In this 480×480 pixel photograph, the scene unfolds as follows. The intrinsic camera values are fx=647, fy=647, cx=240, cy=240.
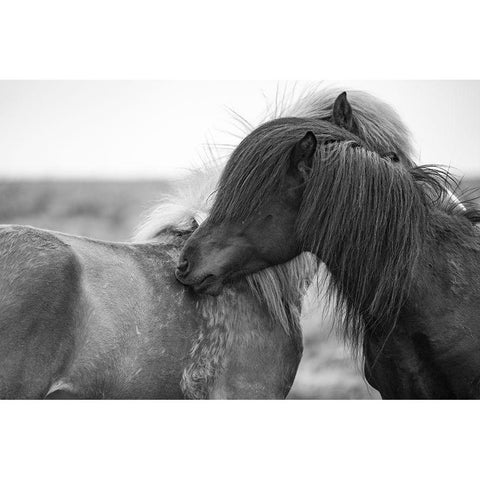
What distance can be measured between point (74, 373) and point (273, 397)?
117cm

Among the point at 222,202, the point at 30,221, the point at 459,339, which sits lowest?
the point at 30,221

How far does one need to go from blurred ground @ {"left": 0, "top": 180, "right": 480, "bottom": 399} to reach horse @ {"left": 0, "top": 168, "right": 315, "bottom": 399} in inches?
15.3

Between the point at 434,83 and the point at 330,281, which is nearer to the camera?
the point at 330,281

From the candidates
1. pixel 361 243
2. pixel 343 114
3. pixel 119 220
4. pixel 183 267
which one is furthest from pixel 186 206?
pixel 119 220

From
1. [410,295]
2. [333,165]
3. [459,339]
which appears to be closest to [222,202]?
[333,165]

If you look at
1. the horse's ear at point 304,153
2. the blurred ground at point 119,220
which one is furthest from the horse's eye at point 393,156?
the blurred ground at point 119,220

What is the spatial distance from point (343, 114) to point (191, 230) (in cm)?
112

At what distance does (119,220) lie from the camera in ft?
52.8

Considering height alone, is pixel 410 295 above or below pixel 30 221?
above

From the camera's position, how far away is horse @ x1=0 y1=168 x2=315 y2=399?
3.00 metres

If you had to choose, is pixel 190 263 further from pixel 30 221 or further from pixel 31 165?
pixel 30 221

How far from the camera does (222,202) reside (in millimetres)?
3428

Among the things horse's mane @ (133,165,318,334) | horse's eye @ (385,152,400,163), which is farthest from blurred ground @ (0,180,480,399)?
horse's eye @ (385,152,400,163)

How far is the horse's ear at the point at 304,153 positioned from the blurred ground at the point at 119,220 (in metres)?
0.93
